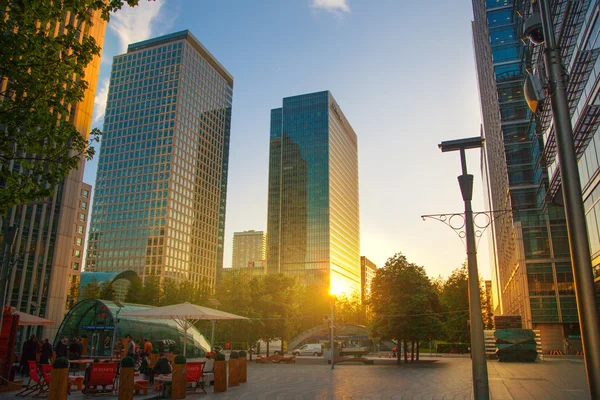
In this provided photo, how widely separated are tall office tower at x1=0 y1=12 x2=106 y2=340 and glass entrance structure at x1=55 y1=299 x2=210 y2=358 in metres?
24.8

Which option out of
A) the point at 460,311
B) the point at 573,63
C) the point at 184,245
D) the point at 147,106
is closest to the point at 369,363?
the point at 460,311

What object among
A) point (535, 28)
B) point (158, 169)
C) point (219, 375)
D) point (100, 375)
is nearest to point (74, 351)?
point (100, 375)

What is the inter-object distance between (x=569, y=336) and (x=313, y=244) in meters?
119

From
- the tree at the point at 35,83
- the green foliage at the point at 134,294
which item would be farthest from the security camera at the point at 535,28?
the green foliage at the point at 134,294

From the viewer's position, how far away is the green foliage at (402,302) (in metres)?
38.5

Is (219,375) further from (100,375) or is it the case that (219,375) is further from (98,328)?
(98,328)

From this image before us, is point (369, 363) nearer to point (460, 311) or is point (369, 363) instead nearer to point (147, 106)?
point (460, 311)

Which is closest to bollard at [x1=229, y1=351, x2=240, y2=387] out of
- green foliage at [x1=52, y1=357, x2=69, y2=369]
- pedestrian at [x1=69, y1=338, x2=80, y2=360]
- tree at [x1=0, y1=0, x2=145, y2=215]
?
green foliage at [x1=52, y1=357, x2=69, y2=369]

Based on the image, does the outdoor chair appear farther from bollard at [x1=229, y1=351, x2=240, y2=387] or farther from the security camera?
the security camera

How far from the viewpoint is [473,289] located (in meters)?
11.2

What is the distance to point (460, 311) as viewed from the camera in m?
58.5

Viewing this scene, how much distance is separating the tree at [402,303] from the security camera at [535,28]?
34148 millimetres

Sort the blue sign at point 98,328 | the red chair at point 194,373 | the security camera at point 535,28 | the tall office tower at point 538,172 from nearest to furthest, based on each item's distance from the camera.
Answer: the security camera at point 535,28 < the red chair at point 194,373 < the tall office tower at point 538,172 < the blue sign at point 98,328

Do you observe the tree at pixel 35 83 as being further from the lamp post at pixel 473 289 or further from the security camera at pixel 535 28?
the lamp post at pixel 473 289
